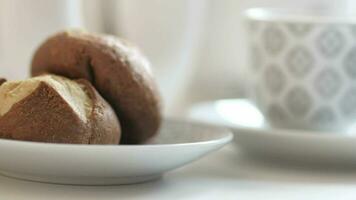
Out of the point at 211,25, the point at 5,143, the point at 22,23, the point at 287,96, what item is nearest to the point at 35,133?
the point at 5,143

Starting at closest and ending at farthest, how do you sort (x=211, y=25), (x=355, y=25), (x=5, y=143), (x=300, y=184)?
(x=5, y=143) → (x=300, y=184) → (x=355, y=25) → (x=211, y=25)

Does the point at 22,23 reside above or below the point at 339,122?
above

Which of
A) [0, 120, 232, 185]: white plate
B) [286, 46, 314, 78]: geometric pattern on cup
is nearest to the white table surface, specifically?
[0, 120, 232, 185]: white plate

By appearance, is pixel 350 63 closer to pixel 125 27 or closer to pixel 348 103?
pixel 348 103

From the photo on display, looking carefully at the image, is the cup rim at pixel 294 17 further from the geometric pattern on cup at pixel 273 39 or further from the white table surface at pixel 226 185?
the white table surface at pixel 226 185

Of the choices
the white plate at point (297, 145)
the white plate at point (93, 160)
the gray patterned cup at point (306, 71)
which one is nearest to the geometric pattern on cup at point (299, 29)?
the gray patterned cup at point (306, 71)

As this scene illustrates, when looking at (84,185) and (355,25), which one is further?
(355,25)

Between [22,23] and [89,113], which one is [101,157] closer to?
[89,113]
